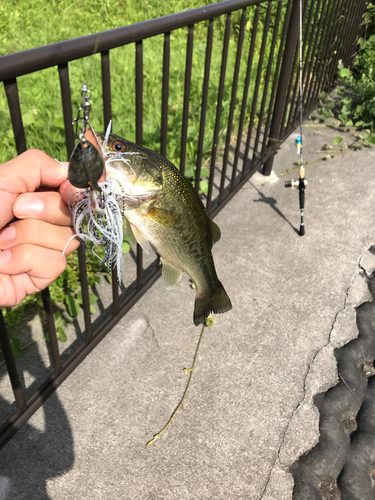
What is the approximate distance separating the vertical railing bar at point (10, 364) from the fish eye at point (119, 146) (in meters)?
0.86

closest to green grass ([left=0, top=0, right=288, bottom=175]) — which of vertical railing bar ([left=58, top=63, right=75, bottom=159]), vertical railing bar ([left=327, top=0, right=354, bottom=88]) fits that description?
vertical railing bar ([left=327, top=0, right=354, bottom=88])

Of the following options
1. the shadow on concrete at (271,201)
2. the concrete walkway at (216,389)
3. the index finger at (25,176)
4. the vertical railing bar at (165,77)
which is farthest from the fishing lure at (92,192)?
the shadow on concrete at (271,201)

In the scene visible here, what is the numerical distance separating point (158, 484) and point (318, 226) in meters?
2.40

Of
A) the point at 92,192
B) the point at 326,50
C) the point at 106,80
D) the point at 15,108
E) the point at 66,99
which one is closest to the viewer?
the point at 92,192

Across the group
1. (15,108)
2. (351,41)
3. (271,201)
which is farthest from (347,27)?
(15,108)

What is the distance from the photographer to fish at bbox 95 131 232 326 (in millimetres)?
1002

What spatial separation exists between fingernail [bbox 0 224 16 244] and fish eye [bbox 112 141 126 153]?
0.37m

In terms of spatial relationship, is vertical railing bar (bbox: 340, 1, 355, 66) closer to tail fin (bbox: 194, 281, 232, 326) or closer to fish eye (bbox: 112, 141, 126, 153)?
tail fin (bbox: 194, 281, 232, 326)

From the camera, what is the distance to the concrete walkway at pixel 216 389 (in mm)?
1854

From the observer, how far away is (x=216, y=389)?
7.30 ft

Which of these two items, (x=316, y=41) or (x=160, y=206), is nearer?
(x=160, y=206)

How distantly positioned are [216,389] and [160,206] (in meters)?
1.44

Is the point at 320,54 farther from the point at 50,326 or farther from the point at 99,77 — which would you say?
the point at 50,326

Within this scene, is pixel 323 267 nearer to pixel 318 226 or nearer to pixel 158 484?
pixel 318 226
